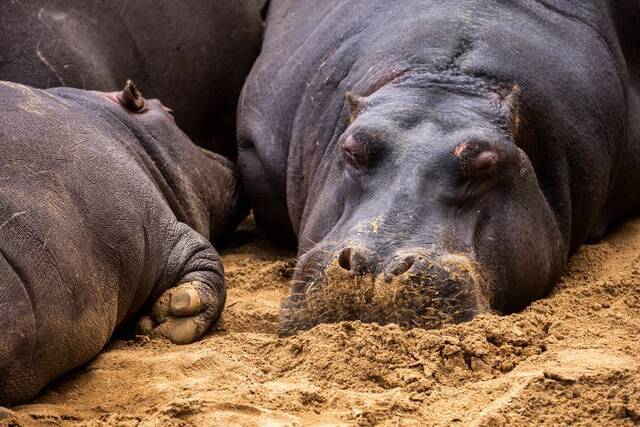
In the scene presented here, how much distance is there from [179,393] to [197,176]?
82.8 inches

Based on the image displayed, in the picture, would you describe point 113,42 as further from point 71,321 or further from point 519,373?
point 519,373

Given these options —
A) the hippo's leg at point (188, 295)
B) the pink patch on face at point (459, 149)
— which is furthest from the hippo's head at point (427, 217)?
the hippo's leg at point (188, 295)

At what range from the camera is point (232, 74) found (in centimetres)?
658

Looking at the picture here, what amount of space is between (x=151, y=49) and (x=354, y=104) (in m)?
1.90

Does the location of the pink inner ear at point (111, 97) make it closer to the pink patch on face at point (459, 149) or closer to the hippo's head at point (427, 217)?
the hippo's head at point (427, 217)

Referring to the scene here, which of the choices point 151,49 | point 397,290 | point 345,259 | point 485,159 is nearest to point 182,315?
point 345,259

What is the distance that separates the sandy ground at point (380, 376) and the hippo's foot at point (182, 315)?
0.25 ft

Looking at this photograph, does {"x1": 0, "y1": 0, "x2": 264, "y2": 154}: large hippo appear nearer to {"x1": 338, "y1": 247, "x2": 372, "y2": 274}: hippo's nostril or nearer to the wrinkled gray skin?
the wrinkled gray skin

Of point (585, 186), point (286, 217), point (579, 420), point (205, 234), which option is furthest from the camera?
point (286, 217)

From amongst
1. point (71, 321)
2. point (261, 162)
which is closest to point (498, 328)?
point (71, 321)

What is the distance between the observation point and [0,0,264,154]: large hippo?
5.63m

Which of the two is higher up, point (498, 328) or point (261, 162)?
point (498, 328)

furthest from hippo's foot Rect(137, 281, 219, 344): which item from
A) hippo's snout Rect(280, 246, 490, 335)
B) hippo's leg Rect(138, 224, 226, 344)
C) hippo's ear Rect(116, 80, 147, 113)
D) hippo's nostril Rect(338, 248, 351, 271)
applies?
hippo's ear Rect(116, 80, 147, 113)

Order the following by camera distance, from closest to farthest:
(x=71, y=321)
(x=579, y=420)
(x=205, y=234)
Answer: (x=579, y=420) → (x=71, y=321) → (x=205, y=234)
